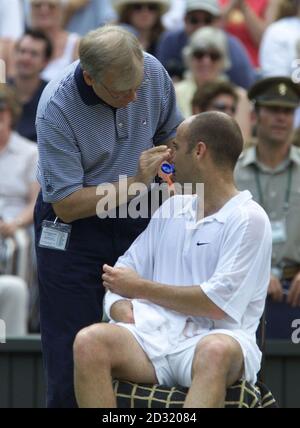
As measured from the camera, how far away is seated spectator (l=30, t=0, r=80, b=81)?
8.82 m

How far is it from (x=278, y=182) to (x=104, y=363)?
263cm

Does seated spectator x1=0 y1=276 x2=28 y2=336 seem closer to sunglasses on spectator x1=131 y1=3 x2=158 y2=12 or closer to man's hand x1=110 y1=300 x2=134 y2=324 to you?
man's hand x1=110 y1=300 x2=134 y2=324

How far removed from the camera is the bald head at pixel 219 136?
444cm

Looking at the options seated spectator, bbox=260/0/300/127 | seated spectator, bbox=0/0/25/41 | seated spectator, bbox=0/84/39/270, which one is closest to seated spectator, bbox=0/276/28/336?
seated spectator, bbox=0/84/39/270

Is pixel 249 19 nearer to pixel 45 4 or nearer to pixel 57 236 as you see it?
pixel 45 4

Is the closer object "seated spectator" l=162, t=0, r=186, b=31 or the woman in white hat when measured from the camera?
the woman in white hat

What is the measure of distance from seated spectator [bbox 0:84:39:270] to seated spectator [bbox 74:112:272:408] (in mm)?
2808

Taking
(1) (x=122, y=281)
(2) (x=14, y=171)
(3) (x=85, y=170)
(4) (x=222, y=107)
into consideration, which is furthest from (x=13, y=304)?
(1) (x=122, y=281)

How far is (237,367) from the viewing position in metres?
4.25

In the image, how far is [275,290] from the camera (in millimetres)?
6262

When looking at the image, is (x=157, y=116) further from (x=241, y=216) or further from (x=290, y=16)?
(x=290, y=16)

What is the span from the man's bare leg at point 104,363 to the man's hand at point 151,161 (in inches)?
24.1
